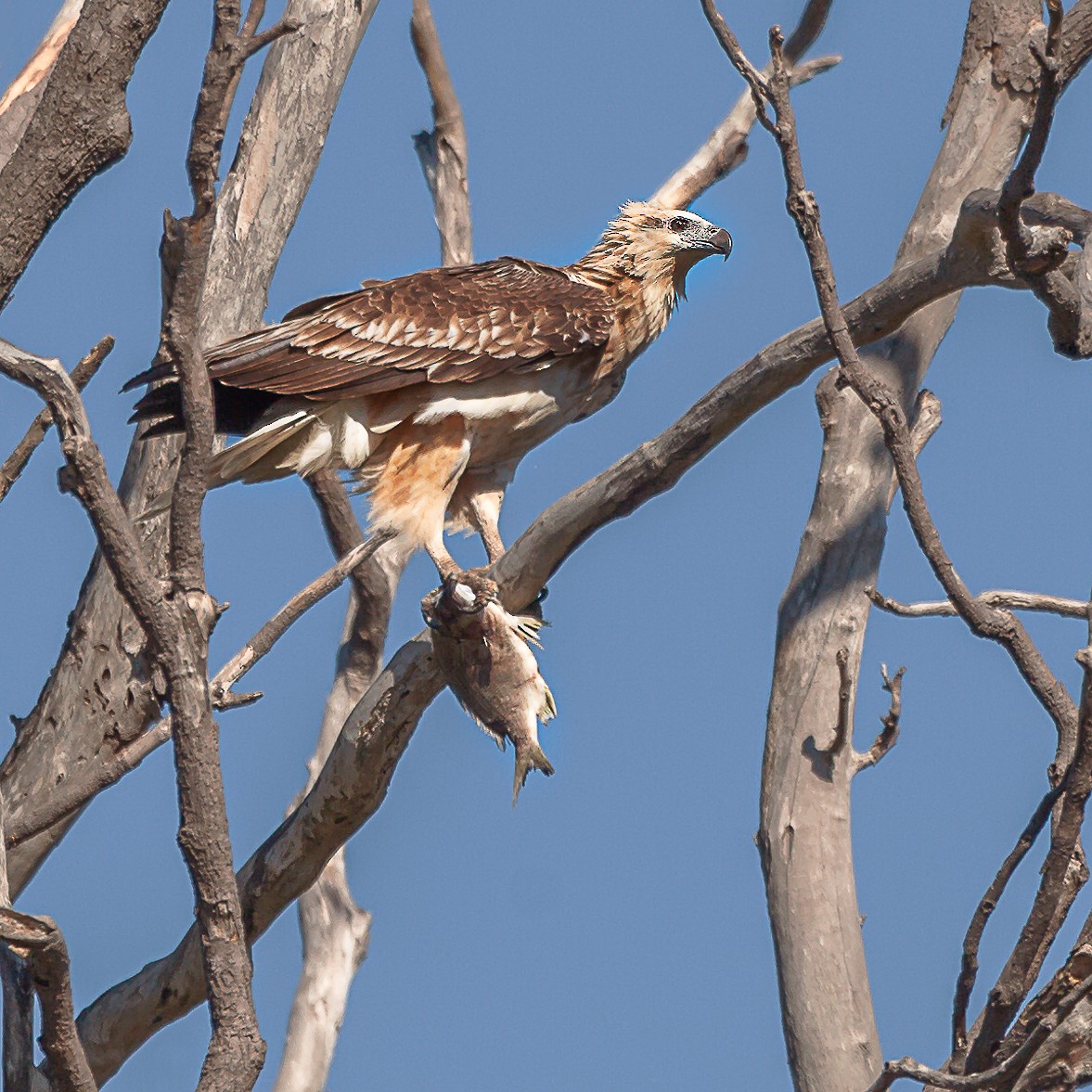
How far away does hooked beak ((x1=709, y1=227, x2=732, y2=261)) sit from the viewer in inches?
315

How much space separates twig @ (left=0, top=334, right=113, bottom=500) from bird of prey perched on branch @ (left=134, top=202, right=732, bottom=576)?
1.27 meters

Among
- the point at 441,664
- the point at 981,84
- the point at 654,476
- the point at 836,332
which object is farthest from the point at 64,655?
the point at 981,84

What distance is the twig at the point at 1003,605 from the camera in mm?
4902

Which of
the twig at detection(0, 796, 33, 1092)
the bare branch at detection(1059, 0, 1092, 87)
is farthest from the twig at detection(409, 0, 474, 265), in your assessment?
the twig at detection(0, 796, 33, 1092)

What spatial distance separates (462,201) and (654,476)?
5566 millimetres

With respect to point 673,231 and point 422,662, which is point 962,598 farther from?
point 673,231

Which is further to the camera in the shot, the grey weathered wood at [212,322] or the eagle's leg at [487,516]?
the eagle's leg at [487,516]

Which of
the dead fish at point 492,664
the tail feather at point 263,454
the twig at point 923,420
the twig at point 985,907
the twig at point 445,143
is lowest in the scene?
the twig at point 985,907

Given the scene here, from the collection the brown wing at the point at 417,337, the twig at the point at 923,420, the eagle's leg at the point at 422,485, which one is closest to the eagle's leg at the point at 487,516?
the eagle's leg at the point at 422,485

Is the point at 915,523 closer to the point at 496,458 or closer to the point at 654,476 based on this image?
the point at 654,476

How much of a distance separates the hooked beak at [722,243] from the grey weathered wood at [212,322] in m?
2.08

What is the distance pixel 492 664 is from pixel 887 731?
1488 millimetres

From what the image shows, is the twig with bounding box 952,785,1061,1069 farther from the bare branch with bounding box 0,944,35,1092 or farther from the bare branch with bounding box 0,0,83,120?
the bare branch with bounding box 0,0,83,120

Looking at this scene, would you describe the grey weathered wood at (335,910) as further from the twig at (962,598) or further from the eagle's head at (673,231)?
the twig at (962,598)
